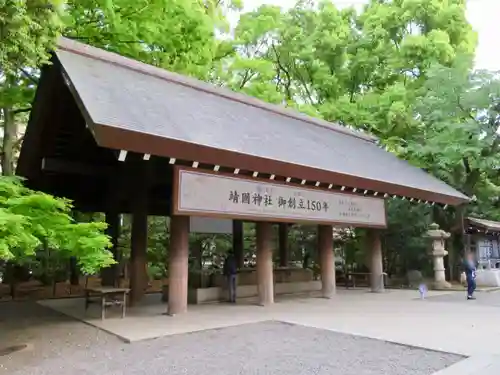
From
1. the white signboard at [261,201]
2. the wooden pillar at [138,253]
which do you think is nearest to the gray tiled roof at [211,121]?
the white signboard at [261,201]

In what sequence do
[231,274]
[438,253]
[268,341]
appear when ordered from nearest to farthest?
[268,341] < [231,274] < [438,253]

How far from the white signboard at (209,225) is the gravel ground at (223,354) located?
7.65 m

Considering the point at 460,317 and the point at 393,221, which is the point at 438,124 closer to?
the point at 393,221

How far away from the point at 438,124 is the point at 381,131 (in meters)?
4.93

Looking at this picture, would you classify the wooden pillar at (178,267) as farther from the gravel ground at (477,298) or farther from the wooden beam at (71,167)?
the gravel ground at (477,298)

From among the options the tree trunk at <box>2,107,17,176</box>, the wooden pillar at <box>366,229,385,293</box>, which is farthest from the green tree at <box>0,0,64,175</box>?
the wooden pillar at <box>366,229,385,293</box>

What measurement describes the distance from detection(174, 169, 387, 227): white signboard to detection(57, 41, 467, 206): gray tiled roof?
0.78 meters

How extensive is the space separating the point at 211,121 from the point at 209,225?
6.34 m

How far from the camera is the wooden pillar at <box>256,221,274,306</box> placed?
10656 millimetres

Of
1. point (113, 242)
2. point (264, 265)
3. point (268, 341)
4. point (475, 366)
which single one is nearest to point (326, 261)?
point (264, 265)

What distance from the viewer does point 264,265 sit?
1064 centimetres

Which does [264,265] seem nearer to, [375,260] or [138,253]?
[138,253]

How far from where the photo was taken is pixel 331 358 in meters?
5.61

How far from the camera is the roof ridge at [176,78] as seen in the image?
10.1m
